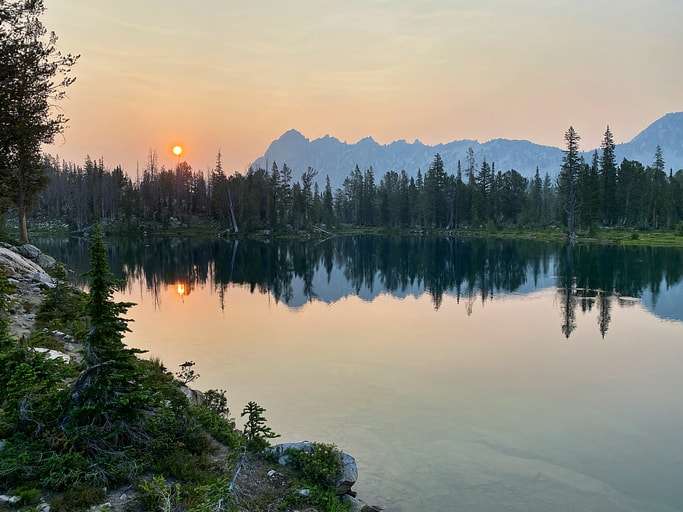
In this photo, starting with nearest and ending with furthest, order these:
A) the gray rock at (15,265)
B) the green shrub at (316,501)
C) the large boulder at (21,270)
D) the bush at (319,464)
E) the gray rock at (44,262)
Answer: the green shrub at (316,501) → the bush at (319,464) → the gray rock at (15,265) → the large boulder at (21,270) → the gray rock at (44,262)

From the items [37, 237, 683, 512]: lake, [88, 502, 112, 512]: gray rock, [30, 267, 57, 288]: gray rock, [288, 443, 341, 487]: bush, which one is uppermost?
[30, 267, 57, 288]: gray rock

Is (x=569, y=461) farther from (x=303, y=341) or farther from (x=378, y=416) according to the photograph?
(x=303, y=341)

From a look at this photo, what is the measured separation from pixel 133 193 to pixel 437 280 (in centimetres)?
13299

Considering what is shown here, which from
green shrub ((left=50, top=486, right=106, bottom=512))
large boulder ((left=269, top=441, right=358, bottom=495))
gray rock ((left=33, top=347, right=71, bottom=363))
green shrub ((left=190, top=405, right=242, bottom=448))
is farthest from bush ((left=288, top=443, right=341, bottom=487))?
gray rock ((left=33, top=347, right=71, bottom=363))

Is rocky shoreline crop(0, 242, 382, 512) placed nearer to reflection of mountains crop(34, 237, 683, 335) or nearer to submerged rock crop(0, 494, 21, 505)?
submerged rock crop(0, 494, 21, 505)

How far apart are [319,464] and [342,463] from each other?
689mm

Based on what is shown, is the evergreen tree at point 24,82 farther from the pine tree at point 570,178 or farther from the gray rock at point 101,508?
the pine tree at point 570,178

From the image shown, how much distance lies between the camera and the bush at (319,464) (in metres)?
12.4

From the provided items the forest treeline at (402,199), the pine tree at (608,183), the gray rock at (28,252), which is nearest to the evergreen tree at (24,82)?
the gray rock at (28,252)

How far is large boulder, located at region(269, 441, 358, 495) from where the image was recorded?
12523 mm

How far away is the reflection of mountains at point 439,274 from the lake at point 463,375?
62cm

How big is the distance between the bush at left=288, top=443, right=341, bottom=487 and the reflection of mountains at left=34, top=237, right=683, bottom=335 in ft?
81.1

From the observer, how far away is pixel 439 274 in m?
63.8

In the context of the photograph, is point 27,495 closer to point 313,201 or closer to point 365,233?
point 365,233
